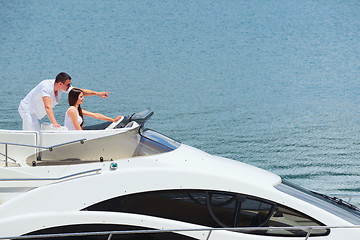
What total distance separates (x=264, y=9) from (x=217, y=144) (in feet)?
95.2

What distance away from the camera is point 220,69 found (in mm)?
26406

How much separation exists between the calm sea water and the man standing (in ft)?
19.6

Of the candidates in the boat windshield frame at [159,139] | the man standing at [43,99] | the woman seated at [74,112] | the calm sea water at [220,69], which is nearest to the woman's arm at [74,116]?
the woman seated at [74,112]

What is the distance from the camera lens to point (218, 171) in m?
4.82

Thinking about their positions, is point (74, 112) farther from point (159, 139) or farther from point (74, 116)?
point (159, 139)

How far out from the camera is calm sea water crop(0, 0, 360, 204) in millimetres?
14430

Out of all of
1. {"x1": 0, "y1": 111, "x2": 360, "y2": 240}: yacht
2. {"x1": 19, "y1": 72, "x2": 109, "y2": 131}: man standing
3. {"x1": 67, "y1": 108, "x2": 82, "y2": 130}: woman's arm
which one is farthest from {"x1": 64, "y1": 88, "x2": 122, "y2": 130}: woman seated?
{"x1": 0, "y1": 111, "x2": 360, "y2": 240}: yacht

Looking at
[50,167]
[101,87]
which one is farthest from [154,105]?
[50,167]

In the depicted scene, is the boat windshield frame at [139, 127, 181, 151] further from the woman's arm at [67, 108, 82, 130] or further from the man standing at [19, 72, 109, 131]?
the man standing at [19, 72, 109, 131]

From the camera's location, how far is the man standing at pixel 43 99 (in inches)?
247

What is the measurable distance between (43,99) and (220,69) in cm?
2038

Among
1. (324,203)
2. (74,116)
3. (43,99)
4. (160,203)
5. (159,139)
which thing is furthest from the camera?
(43,99)

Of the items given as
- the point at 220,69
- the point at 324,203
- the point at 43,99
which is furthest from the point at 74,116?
the point at 220,69

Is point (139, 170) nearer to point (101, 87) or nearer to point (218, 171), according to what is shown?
point (218, 171)
